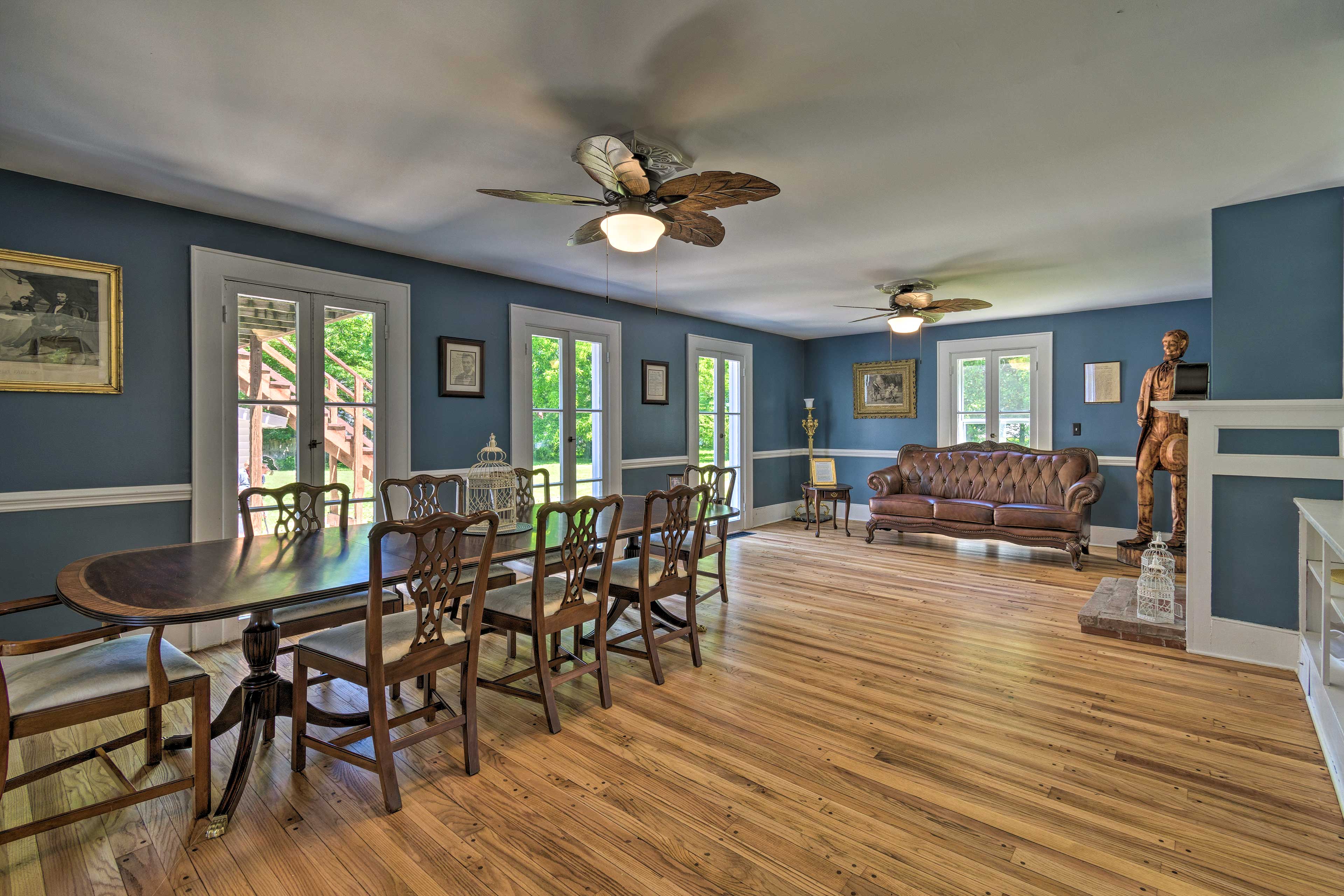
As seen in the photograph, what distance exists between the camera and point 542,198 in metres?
2.52

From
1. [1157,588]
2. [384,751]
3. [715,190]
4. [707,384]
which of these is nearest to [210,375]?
[384,751]

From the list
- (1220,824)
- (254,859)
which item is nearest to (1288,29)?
(1220,824)

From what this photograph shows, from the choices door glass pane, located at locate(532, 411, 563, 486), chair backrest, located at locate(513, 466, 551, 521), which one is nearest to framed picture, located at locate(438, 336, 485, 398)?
door glass pane, located at locate(532, 411, 563, 486)

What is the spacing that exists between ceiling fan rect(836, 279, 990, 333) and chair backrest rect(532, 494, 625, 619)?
3555 mm

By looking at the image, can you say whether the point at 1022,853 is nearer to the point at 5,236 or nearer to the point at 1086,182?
the point at 1086,182

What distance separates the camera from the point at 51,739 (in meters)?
2.49

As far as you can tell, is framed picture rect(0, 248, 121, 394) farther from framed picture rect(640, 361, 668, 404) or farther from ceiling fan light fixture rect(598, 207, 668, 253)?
framed picture rect(640, 361, 668, 404)

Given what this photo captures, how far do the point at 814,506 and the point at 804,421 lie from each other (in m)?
1.19

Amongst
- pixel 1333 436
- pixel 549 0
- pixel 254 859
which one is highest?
pixel 549 0

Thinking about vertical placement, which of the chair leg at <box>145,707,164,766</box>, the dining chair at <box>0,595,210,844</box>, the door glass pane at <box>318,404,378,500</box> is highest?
the door glass pane at <box>318,404,378,500</box>

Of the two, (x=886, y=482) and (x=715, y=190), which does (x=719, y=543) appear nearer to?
(x=715, y=190)

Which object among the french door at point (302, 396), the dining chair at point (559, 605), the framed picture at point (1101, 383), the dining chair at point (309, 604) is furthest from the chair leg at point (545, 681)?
the framed picture at point (1101, 383)

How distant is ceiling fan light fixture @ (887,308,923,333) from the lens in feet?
17.1

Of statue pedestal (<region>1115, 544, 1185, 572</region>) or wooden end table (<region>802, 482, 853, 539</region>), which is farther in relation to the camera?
wooden end table (<region>802, 482, 853, 539</region>)
